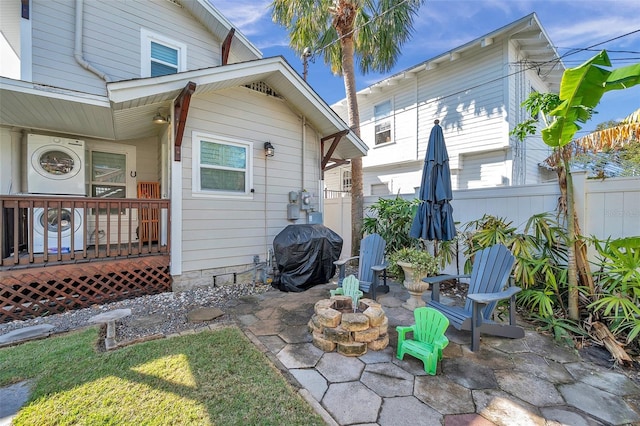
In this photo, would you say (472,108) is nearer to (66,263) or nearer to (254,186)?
(254,186)

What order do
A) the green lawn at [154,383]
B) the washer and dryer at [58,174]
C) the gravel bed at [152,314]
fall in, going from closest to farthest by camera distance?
the green lawn at [154,383], the gravel bed at [152,314], the washer and dryer at [58,174]

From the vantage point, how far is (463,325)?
291 centimetres

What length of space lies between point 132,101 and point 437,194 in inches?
198

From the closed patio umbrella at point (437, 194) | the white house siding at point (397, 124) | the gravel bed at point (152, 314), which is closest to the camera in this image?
the gravel bed at point (152, 314)

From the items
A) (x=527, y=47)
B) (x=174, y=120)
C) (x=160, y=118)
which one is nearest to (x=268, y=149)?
(x=174, y=120)

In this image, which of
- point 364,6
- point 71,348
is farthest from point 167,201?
point 364,6

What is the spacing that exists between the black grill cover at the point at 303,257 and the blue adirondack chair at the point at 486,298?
231cm

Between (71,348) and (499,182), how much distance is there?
1024cm

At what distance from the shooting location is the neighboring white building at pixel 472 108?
26.9 feet

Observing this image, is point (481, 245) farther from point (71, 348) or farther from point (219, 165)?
point (71, 348)

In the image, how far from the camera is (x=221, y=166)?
5.45 meters

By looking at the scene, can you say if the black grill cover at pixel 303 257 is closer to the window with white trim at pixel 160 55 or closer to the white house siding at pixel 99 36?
the window with white trim at pixel 160 55

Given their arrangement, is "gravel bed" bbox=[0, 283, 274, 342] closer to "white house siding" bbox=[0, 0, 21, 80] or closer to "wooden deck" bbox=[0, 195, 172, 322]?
"wooden deck" bbox=[0, 195, 172, 322]

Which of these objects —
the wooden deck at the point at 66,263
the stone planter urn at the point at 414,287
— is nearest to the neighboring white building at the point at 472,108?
the stone planter urn at the point at 414,287
